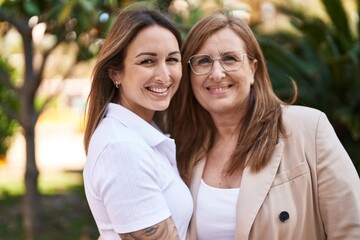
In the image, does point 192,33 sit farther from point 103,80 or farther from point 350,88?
point 350,88

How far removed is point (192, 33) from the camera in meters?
3.07

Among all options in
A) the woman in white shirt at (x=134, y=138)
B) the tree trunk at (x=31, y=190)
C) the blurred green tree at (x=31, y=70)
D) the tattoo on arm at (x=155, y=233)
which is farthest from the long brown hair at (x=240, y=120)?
the tree trunk at (x=31, y=190)

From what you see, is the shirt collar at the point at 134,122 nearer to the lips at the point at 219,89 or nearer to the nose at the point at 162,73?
the nose at the point at 162,73

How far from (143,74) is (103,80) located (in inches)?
10.0

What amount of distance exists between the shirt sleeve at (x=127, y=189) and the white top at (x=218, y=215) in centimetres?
53

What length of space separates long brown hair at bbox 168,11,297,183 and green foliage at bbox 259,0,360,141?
345 centimetres

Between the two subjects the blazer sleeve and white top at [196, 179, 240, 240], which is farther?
white top at [196, 179, 240, 240]

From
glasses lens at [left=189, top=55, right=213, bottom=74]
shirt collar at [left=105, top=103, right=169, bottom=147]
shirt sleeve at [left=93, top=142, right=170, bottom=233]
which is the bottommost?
shirt sleeve at [left=93, top=142, right=170, bottom=233]

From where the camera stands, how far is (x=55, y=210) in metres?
7.93

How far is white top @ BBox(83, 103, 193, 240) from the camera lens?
2.39 m

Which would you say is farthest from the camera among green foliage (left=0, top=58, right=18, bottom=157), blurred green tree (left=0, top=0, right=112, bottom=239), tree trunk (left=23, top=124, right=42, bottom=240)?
green foliage (left=0, top=58, right=18, bottom=157)

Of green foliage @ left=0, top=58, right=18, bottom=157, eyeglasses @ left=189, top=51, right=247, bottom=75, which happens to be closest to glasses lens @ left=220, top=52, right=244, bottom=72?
eyeglasses @ left=189, top=51, right=247, bottom=75

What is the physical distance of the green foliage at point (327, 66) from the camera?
6.86m

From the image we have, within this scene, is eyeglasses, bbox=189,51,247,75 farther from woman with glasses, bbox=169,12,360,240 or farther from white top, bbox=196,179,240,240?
white top, bbox=196,179,240,240
